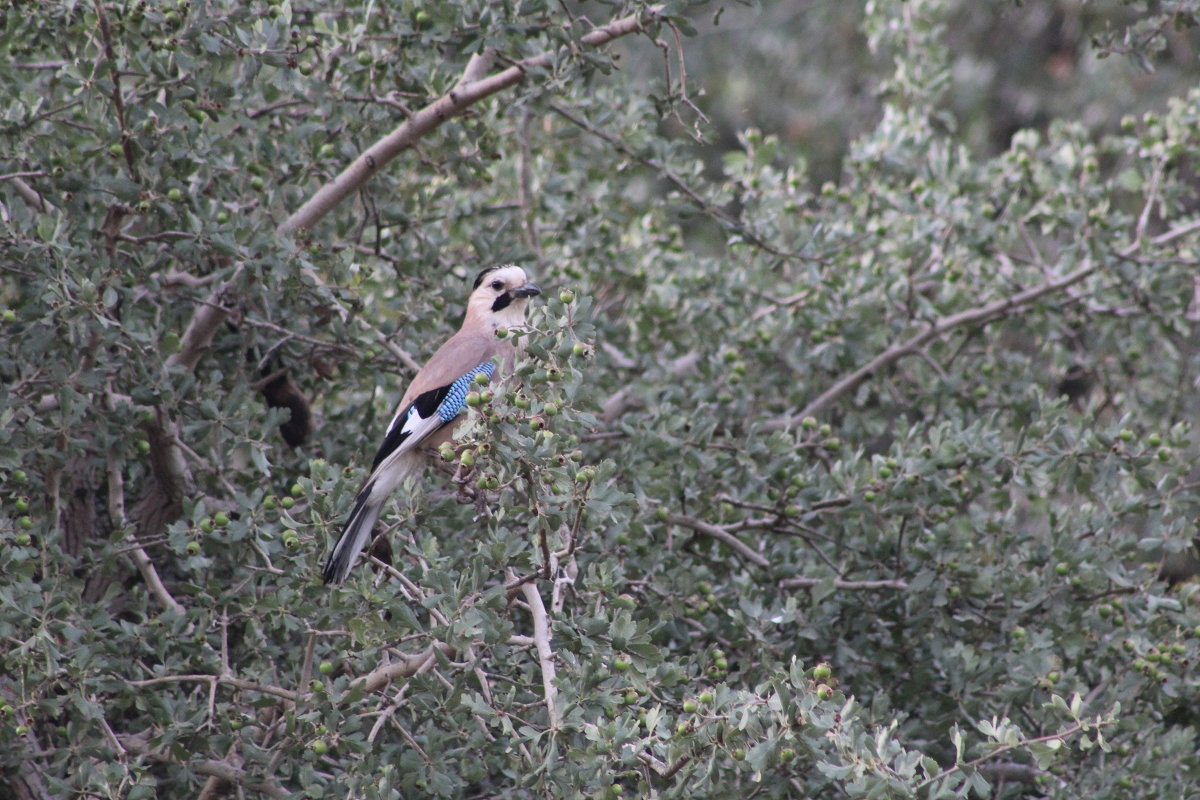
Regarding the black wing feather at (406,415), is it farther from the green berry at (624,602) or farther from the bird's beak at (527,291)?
the green berry at (624,602)

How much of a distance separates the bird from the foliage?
3.8 inches

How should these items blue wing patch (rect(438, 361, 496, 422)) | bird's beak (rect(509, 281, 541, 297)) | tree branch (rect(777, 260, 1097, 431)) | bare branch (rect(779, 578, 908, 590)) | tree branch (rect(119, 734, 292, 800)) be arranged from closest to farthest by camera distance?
tree branch (rect(119, 734, 292, 800)) → bare branch (rect(779, 578, 908, 590)) → blue wing patch (rect(438, 361, 496, 422)) → bird's beak (rect(509, 281, 541, 297)) → tree branch (rect(777, 260, 1097, 431))

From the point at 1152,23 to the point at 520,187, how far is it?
89.6 inches

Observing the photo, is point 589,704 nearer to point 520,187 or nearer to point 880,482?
point 880,482

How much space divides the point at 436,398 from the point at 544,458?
4.25 ft

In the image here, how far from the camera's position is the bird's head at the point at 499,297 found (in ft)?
14.6

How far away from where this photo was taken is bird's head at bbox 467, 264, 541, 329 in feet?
14.6

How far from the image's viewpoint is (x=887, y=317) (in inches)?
192

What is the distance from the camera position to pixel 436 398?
13.1 feet

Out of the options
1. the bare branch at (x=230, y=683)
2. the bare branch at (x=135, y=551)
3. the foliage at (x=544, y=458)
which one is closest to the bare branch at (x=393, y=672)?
the foliage at (x=544, y=458)

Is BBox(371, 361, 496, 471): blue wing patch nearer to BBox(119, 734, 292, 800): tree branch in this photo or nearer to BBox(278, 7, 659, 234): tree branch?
BBox(278, 7, 659, 234): tree branch

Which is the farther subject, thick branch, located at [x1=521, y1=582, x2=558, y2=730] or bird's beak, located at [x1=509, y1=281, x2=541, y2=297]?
bird's beak, located at [x1=509, y1=281, x2=541, y2=297]

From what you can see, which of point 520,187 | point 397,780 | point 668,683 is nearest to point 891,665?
point 668,683

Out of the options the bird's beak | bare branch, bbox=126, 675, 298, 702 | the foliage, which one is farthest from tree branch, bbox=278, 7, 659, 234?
bare branch, bbox=126, 675, 298, 702
